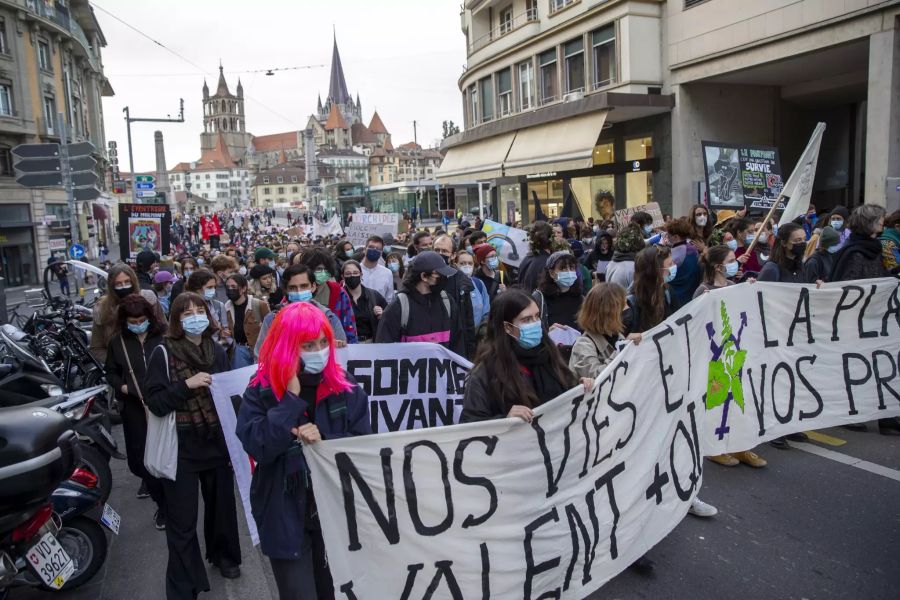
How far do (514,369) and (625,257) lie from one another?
13.8 feet

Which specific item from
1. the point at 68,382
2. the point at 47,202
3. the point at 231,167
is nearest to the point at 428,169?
the point at 231,167

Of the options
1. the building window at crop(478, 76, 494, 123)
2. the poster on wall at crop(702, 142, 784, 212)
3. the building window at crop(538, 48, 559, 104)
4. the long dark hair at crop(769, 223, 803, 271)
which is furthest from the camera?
the building window at crop(478, 76, 494, 123)

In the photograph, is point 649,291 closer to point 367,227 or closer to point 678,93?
point 367,227

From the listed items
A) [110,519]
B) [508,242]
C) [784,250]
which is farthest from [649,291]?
[508,242]

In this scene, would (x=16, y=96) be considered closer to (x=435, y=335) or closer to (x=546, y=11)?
(x=546, y=11)

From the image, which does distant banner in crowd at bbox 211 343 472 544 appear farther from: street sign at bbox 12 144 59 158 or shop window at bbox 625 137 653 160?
shop window at bbox 625 137 653 160

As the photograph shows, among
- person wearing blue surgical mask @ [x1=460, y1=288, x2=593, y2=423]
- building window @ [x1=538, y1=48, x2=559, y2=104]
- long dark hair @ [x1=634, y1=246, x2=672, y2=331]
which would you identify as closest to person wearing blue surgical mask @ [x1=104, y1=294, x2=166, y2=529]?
person wearing blue surgical mask @ [x1=460, y1=288, x2=593, y2=423]

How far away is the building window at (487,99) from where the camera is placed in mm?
30000

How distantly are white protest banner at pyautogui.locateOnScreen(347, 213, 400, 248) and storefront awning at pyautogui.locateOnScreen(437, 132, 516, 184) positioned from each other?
518 inches

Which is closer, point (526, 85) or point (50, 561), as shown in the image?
point (50, 561)

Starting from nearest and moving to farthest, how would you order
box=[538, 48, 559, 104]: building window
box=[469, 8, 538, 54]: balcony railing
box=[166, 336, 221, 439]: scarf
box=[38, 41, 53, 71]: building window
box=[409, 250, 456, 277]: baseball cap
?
box=[166, 336, 221, 439]: scarf → box=[409, 250, 456, 277]: baseball cap → box=[538, 48, 559, 104]: building window → box=[469, 8, 538, 54]: balcony railing → box=[38, 41, 53, 71]: building window

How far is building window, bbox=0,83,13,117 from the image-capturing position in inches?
1339

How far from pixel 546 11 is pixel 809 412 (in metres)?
23.2

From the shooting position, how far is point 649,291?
4996 millimetres
